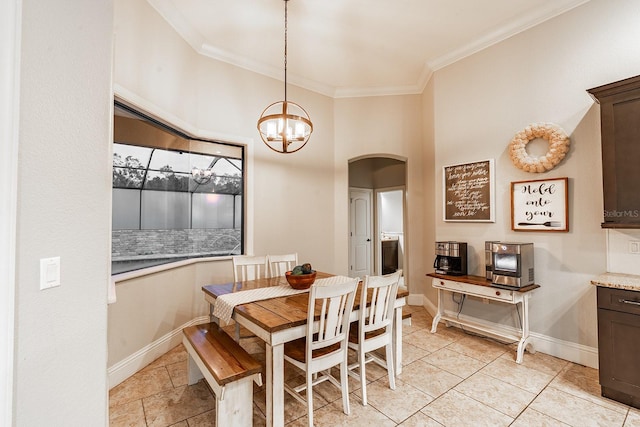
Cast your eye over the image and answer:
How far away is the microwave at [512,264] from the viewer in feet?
9.59

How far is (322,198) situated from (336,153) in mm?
795

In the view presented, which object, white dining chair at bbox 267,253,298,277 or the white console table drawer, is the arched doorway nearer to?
the white console table drawer

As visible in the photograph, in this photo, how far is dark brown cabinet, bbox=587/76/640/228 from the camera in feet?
7.58

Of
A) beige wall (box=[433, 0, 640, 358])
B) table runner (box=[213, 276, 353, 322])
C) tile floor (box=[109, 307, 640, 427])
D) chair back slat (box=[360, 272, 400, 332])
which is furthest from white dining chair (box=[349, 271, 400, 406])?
beige wall (box=[433, 0, 640, 358])

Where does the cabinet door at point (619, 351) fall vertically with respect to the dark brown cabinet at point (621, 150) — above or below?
below

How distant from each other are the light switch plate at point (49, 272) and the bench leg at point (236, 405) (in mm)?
1055

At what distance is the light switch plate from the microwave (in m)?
3.41

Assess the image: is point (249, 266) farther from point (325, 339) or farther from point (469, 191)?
point (469, 191)

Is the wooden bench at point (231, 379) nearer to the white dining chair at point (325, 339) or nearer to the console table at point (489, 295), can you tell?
the white dining chair at point (325, 339)

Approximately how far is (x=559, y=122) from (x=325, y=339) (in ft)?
10.1

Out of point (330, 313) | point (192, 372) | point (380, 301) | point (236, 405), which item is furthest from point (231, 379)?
point (380, 301)

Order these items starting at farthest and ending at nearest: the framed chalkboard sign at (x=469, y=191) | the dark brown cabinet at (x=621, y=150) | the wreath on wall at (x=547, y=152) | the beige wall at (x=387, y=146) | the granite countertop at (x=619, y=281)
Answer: the beige wall at (x=387, y=146)
the framed chalkboard sign at (x=469, y=191)
the wreath on wall at (x=547, y=152)
the dark brown cabinet at (x=621, y=150)
the granite countertop at (x=619, y=281)

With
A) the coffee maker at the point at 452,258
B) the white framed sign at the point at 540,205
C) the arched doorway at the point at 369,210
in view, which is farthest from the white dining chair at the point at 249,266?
the arched doorway at the point at 369,210

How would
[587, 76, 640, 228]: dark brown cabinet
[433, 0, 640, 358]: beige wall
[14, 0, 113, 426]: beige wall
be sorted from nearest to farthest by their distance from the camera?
1. [14, 0, 113, 426]: beige wall
2. [587, 76, 640, 228]: dark brown cabinet
3. [433, 0, 640, 358]: beige wall
